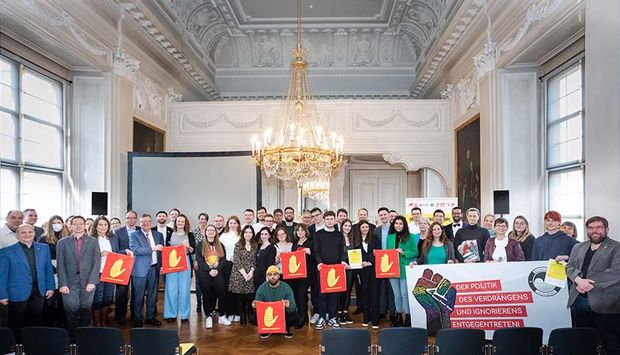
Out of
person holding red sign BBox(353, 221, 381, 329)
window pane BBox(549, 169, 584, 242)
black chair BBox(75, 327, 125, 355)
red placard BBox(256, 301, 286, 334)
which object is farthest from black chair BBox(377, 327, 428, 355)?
window pane BBox(549, 169, 584, 242)

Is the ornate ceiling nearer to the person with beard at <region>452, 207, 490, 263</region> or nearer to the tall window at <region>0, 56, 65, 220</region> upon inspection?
the tall window at <region>0, 56, 65, 220</region>

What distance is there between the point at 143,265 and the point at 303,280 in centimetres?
229

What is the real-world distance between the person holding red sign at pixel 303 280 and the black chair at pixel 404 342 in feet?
9.00

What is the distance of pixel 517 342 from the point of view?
4348mm

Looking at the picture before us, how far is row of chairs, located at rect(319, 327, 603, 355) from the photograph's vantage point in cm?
428

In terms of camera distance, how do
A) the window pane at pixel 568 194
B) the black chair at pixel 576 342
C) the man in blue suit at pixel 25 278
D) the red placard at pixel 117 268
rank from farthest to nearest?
the window pane at pixel 568 194, the red placard at pixel 117 268, the man in blue suit at pixel 25 278, the black chair at pixel 576 342

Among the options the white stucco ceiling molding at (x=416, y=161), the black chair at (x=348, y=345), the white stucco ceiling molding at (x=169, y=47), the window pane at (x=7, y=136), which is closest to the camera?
the black chair at (x=348, y=345)

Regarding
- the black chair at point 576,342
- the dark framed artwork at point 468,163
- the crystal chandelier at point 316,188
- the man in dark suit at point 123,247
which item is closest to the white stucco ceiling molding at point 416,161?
the dark framed artwork at point 468,163

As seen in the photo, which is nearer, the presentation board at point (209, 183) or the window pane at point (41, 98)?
the window pane at point (41, 98)

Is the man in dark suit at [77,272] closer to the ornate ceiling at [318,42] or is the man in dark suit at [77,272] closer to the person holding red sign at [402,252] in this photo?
the person holding red sign at [402,252]

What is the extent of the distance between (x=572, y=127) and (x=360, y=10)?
6.93m

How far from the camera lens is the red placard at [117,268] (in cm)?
652

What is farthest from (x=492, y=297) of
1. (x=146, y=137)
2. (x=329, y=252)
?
(x=146, y=137)

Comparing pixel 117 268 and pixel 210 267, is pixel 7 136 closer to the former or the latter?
pixel 117 268
